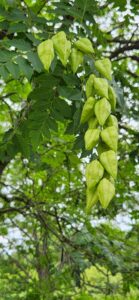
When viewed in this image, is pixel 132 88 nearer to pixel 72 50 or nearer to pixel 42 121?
pixel 42 121

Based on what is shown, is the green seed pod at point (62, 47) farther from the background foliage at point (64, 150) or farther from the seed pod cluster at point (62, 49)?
the background foliage at point (64, 150)

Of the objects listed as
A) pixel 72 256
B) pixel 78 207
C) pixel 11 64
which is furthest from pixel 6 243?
pixel 11 64

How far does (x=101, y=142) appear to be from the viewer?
1.00 metres

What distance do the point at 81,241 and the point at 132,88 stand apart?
1035mm

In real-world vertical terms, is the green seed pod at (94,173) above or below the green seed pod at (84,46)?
below

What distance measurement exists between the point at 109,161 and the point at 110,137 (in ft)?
0.19

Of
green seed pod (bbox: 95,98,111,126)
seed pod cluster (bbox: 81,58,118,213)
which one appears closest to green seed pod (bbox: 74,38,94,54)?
seed pod cluster (bbox: 81,58,118,213)

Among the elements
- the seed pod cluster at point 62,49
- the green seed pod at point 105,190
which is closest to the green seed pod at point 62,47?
the seed pod cluster at point 62,49

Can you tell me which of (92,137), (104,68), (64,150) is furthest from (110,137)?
(64,150)

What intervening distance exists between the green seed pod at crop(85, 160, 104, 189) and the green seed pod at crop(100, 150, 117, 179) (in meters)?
0.01

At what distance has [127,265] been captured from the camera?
3207 millimetres

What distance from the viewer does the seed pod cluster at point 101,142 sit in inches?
37.0

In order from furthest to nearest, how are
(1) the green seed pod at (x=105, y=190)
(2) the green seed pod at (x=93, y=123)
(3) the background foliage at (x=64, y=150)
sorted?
(3) the background foliage at (x=64, y=150) < (2) the green seed pod at (x=93, y=123) < (1) the green seed pod at (x=105, y=190)

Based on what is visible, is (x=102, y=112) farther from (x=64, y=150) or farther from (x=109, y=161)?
(x=64, y=150)
